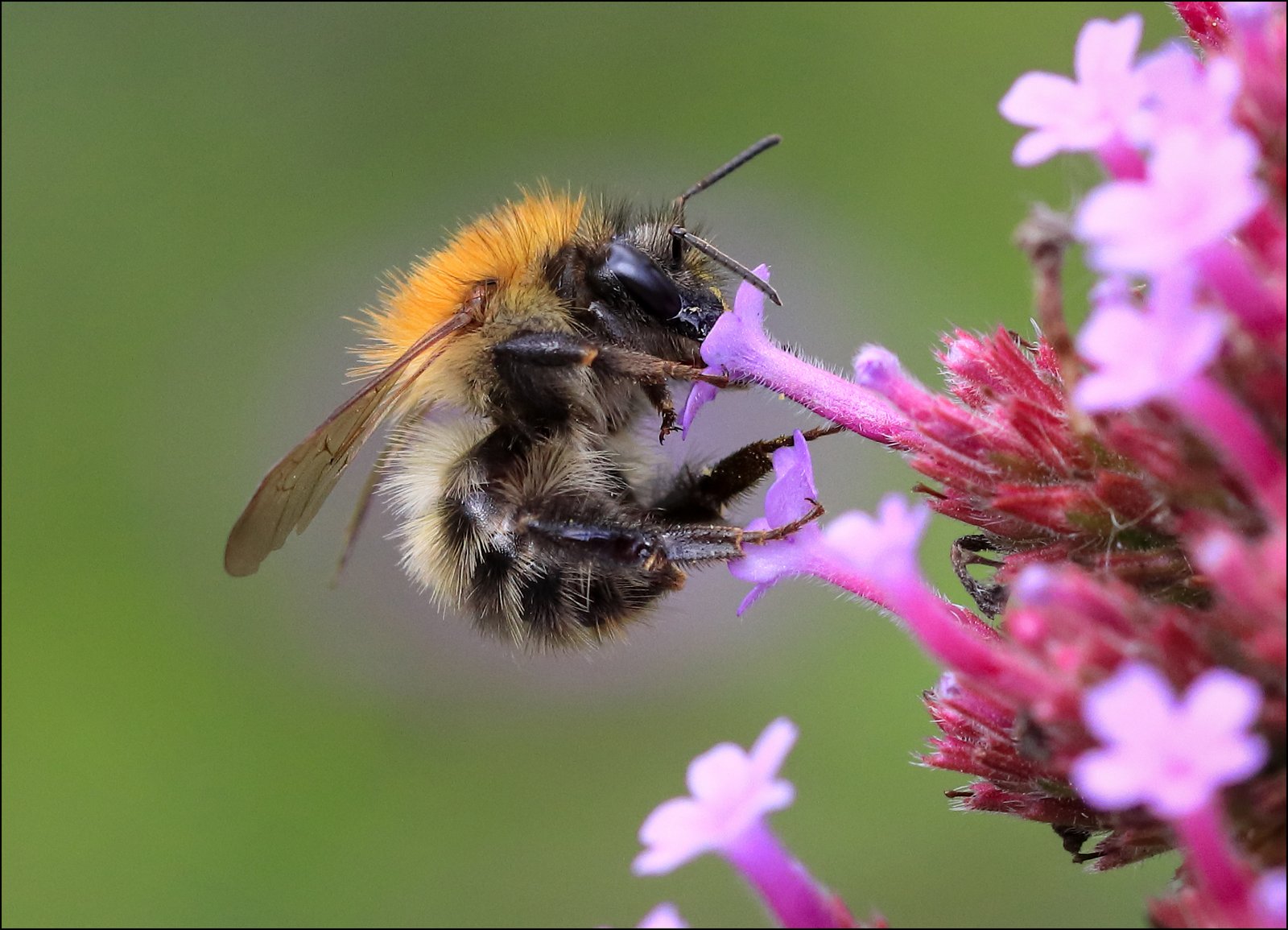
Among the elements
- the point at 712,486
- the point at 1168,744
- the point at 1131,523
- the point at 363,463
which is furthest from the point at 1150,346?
the point at 363,463

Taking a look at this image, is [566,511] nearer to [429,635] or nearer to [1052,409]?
[1052,409]

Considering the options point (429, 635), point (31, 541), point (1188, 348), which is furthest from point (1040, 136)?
point (31, 541)

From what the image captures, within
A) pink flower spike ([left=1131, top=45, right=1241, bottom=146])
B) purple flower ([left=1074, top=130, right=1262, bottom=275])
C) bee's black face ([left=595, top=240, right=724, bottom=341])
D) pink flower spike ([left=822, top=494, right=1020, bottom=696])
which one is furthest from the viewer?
bee's black face ([left=595, top=240, right=724, bottom=341])

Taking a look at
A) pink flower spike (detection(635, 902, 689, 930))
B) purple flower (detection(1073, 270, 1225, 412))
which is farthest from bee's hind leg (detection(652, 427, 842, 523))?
purple flower (detection(1073, 270, 1225, 412))

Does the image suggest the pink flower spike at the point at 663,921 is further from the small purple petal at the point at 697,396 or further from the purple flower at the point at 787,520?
the small purple petal at the point at 697,396

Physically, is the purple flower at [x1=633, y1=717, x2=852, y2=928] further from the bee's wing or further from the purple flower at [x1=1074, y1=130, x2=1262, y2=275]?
the bee's wing

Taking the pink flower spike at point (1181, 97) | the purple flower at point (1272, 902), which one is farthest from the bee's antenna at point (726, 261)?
the purple flower at point (1272, 902)
